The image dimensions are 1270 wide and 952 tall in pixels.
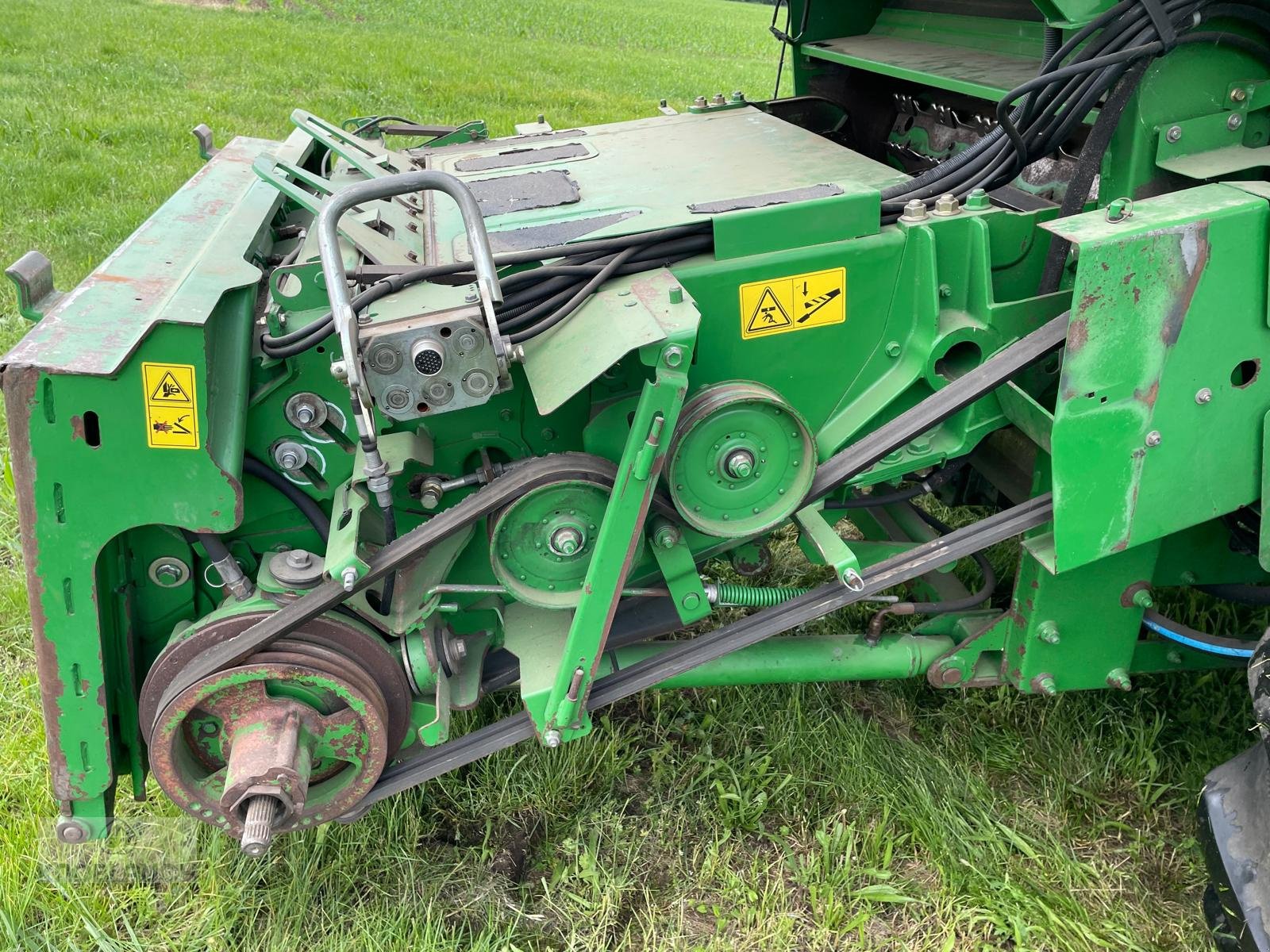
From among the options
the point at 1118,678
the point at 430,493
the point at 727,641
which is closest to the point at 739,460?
the point at 727,641

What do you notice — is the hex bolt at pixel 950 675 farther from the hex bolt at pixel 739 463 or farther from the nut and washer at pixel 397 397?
the nut and washer at pixel 397 397

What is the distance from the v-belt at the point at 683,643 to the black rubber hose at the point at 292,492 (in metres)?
0.18

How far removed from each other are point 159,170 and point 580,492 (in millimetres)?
5752

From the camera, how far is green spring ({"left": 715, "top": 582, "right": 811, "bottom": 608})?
7.37ft

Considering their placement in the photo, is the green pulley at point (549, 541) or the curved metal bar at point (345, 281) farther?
the green pulley at point (549, 541)

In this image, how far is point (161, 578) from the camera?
7.07 ft

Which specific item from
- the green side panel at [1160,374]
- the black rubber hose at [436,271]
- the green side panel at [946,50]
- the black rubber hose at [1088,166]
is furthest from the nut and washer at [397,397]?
the green side panel at [946,50]

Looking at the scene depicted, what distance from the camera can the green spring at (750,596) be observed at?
2246 mm

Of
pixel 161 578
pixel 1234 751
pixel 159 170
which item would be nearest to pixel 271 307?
pixel 161 578

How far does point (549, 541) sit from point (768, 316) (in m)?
0.62

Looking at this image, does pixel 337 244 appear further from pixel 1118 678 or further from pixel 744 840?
pixel 1118 678

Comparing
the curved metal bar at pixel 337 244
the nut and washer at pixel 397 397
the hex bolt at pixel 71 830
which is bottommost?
the hex bolt at pixel 71 830

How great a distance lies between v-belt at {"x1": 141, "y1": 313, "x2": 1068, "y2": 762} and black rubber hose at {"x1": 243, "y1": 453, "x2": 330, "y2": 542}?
0.59 feet

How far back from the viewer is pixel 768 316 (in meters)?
2.13
